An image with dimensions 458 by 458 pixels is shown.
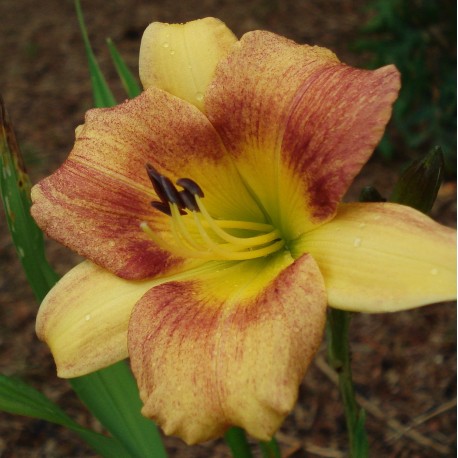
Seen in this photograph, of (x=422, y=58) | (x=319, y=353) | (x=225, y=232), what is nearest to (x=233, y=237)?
(x=225, y=232)

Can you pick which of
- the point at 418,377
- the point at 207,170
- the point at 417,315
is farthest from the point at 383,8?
the point at 207,170

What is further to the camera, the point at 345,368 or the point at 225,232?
the point at 345,368

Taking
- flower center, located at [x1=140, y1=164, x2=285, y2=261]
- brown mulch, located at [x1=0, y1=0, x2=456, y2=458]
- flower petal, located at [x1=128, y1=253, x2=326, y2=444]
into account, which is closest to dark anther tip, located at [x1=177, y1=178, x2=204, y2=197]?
flower center, located at [x1=140, y1=164, x2=285, y2=261]

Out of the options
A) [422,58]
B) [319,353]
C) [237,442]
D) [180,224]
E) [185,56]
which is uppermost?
[185,56]

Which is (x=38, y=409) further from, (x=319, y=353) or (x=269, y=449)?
(x=319, y=353)

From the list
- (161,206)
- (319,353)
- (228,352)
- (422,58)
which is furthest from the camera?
(422,58)
